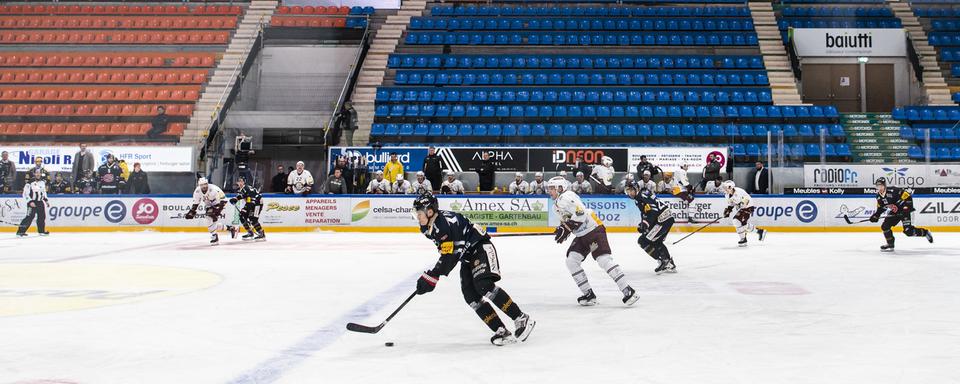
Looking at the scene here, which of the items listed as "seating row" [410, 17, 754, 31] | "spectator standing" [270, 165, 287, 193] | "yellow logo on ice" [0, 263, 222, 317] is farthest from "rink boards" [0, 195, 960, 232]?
"seating row" [410, 17, 754, 31]

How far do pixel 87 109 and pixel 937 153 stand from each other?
90.1 feet

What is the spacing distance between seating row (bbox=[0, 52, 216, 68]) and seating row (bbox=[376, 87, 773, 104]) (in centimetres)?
807

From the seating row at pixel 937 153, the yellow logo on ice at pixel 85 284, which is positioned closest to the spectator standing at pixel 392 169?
the yellow logo on ice at pixel 85 284

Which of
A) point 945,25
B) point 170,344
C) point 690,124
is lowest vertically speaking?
point 170,344

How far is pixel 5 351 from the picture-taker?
16.1ft

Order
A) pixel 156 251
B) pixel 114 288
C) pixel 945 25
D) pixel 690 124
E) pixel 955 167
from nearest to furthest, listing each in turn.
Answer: pixel 114 288 → pixel 156 251 → pixel 955 167 → pixel 690 124 → pixel 945 25

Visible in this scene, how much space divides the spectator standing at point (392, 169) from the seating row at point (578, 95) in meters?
6.49

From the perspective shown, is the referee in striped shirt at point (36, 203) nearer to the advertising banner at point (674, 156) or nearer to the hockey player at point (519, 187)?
the hockey player at point (519, 187)

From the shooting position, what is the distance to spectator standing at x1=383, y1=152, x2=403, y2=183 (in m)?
20.6

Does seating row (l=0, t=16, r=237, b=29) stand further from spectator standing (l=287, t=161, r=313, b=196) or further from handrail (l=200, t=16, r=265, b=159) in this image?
spectator standing (l=287, t=161, r=313, b=196)

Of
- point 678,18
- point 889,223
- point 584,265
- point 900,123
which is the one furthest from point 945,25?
point 584,265

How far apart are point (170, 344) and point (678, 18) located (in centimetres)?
3042

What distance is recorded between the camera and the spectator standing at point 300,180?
2002cm

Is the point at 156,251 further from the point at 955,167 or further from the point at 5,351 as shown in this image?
the point at 955,167
